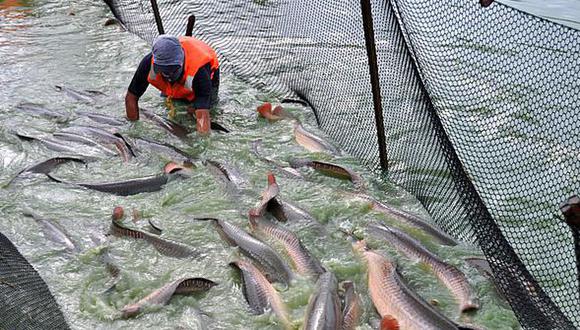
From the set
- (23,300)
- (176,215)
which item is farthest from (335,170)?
(23,300)

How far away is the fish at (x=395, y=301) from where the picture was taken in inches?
147

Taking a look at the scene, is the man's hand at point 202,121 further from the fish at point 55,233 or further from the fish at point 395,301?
the fish at point 395,301

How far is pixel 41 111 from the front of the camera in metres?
7.79

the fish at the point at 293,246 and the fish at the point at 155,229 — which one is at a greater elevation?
the fish at the point at 293,246

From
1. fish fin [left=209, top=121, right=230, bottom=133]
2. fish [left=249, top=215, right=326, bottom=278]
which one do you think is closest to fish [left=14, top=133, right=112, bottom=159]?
fish fin [left=209, top=121, right=230, bottom=133]

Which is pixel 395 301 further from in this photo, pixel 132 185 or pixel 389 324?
pixel 132 185

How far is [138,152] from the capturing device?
6699mm

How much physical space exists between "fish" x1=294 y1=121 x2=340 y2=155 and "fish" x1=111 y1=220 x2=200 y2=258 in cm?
221

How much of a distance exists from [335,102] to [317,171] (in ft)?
5.00

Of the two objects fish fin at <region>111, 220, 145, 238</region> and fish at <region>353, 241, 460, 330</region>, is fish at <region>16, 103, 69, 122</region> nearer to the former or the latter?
fish fin at <region>111, 220, 145, 238</region>

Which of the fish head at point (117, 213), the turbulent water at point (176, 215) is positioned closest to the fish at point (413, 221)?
the turbulent water at point (176, 215)

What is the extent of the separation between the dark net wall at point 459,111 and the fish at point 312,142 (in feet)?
0.78

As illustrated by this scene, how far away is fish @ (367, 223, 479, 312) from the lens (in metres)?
4.30

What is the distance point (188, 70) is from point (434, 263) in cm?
368
